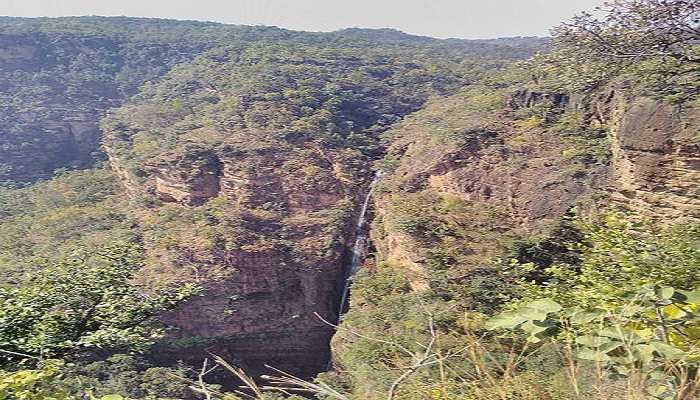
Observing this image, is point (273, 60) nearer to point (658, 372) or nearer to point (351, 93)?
point (351, 93)

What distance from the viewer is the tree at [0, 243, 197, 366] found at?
5848 mm

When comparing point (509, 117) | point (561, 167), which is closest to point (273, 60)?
point (509, 117)

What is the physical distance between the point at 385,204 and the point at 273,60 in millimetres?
17365

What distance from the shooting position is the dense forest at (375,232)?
2273 mm

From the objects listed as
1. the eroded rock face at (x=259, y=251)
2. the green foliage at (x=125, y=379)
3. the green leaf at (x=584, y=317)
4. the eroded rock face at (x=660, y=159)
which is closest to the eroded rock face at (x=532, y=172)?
the eroded rock face at (x=660, y=159)

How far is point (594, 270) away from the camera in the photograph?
6.69 meters

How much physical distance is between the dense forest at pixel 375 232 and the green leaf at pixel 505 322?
16mm

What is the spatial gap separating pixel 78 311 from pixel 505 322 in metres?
6.44

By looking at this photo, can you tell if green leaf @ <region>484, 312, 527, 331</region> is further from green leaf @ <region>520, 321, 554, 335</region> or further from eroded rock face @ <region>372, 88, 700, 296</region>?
eroded rock face @ <region>372, 88, 700, 296</region>

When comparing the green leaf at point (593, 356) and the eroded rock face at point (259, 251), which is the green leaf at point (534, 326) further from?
the eroded rock face at point (259, 251)

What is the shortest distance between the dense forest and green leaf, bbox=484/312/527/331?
0.05 feet

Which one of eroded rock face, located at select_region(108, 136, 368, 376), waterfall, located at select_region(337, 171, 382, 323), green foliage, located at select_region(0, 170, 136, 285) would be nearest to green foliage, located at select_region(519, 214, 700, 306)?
Result: eroded rock face, located at select_region(108, 136, 368, 376)

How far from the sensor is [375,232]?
1695cm

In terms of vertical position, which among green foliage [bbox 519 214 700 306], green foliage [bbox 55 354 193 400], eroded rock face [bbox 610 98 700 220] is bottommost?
green foliage [bbox 55 354 193 400]
